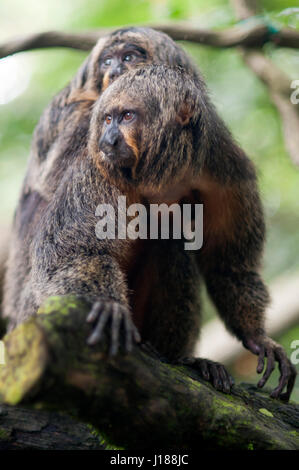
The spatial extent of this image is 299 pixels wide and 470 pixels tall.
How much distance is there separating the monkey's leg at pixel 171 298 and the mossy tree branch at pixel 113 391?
115 cm

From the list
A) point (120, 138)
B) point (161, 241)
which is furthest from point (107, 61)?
point (161, 241)

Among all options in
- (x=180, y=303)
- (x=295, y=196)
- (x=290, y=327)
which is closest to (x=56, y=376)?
(x=180, y=303)

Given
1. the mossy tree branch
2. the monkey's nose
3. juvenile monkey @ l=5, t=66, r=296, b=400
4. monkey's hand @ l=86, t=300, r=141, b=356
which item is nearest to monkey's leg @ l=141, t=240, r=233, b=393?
juvenile monkey @ l=5, t=66, r=296, b=400

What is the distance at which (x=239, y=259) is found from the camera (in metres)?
3.96

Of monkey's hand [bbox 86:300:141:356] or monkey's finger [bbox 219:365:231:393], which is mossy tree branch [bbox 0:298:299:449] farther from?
monkey's finger [bbox 219:365:231:393]

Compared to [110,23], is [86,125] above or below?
below

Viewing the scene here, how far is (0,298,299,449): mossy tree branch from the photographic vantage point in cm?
195

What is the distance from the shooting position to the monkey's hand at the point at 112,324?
7.04 feet

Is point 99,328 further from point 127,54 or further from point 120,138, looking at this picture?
point 127,54

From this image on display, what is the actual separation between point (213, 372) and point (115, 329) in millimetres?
1139

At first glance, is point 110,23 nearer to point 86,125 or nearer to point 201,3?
point 201,3
